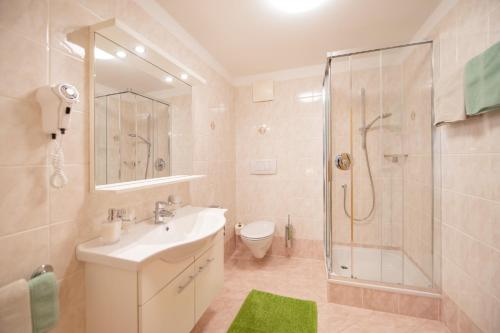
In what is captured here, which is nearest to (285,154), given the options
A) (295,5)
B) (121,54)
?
(295,5)

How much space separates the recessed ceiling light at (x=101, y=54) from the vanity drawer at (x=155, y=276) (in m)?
1.08

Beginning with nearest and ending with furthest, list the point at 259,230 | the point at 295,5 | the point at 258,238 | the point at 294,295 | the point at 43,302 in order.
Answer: the point at 43,302
the point at 295,5
the point at 294,295
the point at 258,238
the point at 259,230

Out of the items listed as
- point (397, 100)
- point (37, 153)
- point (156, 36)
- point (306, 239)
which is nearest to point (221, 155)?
point (156, 36)

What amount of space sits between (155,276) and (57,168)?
0.64 meters

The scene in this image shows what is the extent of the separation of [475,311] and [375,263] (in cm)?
76

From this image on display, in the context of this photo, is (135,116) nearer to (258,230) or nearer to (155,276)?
(155,276)

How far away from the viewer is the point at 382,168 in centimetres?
201

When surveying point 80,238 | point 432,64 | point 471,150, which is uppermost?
point 432,64

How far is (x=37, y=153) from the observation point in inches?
32.8

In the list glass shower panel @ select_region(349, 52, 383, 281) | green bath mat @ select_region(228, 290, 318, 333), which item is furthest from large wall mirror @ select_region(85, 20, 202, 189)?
glass shower panel @ select_region(349, 52, 383, 281)

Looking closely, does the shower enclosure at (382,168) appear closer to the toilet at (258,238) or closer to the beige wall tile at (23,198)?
the toilet at (258,238)

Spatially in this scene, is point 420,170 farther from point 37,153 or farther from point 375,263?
point 37,153

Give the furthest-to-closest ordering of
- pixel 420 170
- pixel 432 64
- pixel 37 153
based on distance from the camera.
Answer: pixel 420 170 → pixel 432 64 → pixel 37 153

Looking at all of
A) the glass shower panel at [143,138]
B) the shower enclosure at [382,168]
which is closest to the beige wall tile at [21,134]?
the glass shower panel at [143,138]
